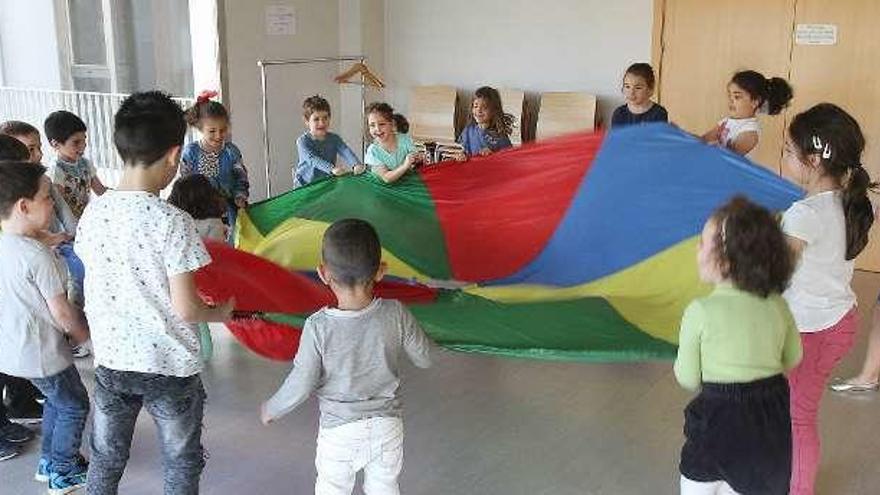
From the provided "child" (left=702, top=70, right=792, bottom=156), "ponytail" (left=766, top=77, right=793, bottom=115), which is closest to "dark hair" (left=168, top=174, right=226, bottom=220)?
"child" (left=702, top=70, right=792, bottom=156)

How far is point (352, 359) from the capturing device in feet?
6.14

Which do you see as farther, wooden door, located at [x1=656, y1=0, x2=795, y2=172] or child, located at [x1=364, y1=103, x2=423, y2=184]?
wooden door, located at [x1=656, y1=0, x2=795, y2=172]

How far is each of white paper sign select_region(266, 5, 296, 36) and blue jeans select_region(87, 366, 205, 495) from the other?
438 centimetres

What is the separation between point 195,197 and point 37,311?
84cm

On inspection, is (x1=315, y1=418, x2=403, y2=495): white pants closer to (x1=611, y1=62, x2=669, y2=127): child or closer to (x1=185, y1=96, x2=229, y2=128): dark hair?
(x1=185, y1=96, x2=229, y2=128): dark hair

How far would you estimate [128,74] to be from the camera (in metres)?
6.64

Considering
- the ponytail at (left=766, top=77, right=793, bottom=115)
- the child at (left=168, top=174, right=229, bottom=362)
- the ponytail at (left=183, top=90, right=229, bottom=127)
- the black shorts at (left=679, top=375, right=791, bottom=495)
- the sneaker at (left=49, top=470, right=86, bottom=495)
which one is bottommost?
the sneaker at (left=49, top=470, right=86, bottom=495)

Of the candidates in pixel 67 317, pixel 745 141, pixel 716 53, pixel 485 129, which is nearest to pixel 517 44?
pixel 716 53

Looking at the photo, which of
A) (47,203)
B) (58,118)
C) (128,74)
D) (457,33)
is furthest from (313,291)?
(128,74)

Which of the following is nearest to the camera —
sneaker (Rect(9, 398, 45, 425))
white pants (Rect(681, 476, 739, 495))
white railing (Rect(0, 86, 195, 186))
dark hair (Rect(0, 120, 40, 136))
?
white pants (Rect(681, 476, 739, 495))

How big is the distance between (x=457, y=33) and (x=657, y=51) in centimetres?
153

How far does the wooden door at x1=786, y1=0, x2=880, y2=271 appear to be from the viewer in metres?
4.74

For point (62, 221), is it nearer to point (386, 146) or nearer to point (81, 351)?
point (81, 351)

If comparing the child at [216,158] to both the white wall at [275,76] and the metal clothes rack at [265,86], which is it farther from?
the white wall at [275,76]
